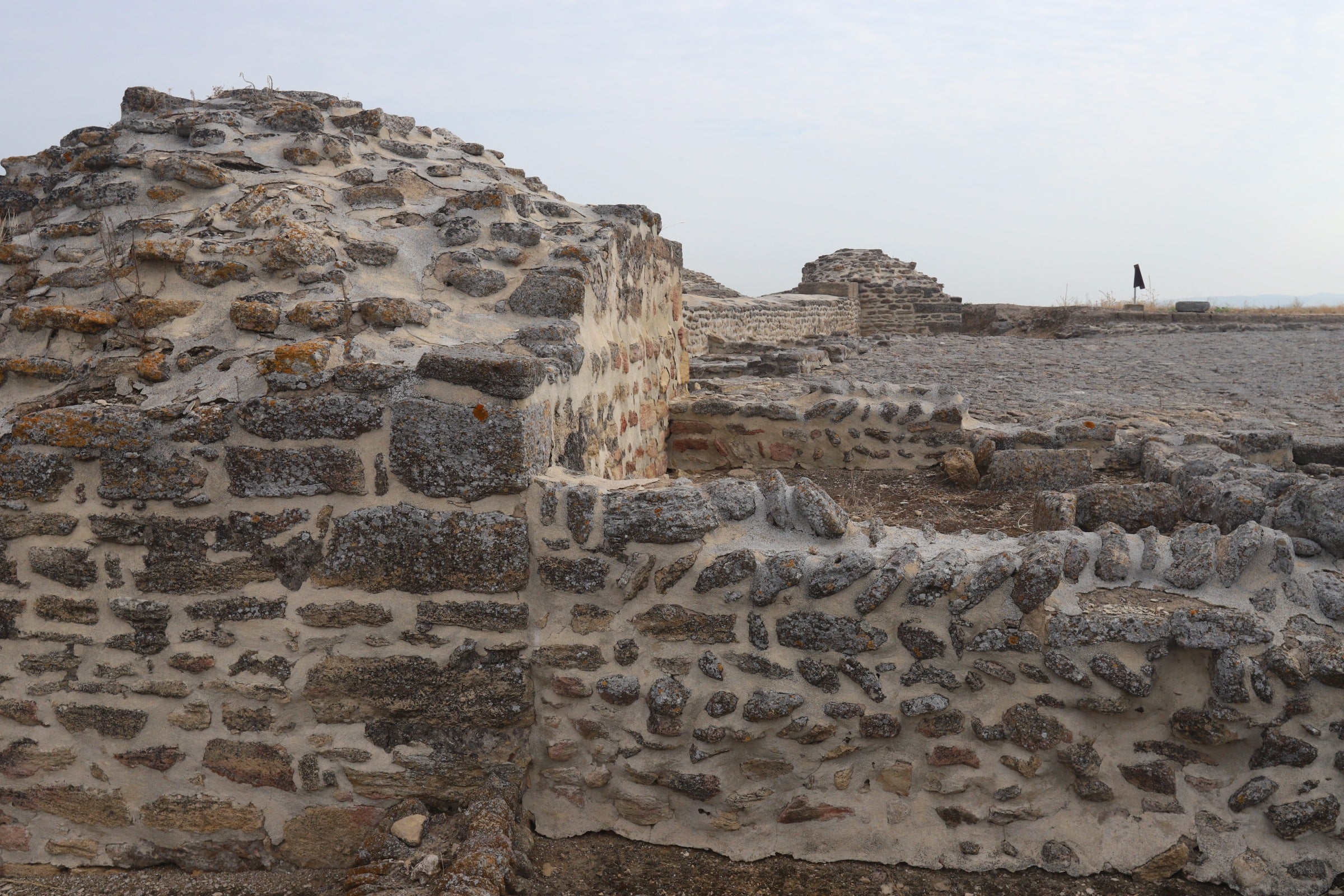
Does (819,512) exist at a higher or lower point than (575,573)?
higher

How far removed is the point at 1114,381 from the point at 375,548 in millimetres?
7272

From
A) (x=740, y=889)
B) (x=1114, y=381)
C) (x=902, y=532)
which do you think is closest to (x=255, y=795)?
(x=740, y=889)

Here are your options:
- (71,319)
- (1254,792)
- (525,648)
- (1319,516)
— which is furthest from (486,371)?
(1319,516)

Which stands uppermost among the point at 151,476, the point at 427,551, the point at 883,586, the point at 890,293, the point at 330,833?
the point at 890,293

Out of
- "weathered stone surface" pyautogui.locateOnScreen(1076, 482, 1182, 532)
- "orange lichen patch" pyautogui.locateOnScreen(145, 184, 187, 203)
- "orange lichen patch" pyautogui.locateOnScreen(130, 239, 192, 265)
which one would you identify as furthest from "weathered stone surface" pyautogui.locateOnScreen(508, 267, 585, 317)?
"weathered stone surface" pyautogui.locateOnScreen(1076, 482, 1182, 532)

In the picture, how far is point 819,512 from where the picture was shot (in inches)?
105

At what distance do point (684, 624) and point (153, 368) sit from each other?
1.83 metres

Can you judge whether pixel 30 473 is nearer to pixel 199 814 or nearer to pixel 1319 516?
pixel 199 814

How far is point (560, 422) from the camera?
3.12 meters

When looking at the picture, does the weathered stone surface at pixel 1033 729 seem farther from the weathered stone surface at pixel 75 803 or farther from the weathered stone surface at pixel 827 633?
the weathered stone surface at pixel 75 803

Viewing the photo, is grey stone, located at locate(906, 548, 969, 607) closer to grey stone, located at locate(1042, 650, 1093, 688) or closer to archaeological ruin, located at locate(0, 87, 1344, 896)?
archaeological ruin, located at locate(0, 87, 1344, 896)

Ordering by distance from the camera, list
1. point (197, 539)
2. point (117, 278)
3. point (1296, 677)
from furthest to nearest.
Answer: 1. point (117, 278)
2. point (197, 539)
3. point (1296, 677)

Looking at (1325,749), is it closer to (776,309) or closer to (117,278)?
(117,278)

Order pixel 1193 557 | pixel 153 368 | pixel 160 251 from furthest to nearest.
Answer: pixel 160 251 < pixel 153 368 < pixel 1193 557
